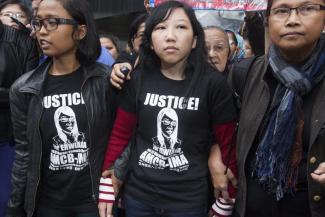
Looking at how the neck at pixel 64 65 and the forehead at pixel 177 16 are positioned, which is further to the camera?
the neck at pixel 64 65

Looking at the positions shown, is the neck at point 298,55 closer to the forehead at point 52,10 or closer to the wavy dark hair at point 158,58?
the wavy dark hair at point 158,58

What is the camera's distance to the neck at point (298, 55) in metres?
1.91

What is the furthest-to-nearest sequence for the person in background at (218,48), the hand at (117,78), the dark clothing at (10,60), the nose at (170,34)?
the person in background at (218,48)
the dark clothing at (10,60)
the hand at (117,78)
the nose at (170,34)

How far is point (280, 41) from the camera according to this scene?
6.23ft

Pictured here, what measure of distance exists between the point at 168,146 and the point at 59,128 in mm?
647

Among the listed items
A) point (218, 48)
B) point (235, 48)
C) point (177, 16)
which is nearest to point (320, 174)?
point (177, 16)

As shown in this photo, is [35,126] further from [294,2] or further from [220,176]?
[294,2]

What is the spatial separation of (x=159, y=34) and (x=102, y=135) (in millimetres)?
676

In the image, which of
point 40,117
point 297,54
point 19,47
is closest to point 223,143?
point 297,54

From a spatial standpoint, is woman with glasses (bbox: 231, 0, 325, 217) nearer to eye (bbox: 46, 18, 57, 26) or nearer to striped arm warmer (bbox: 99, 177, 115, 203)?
striped arm warmer (bbox: 99, 177, 115, 203)

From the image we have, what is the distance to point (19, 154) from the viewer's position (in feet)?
8.23

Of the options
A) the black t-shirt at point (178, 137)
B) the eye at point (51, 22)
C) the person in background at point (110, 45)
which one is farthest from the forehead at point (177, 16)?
the person in background at point (110, 45)

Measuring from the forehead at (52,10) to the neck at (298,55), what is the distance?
4.08ft

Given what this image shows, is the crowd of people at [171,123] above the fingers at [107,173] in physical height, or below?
above
